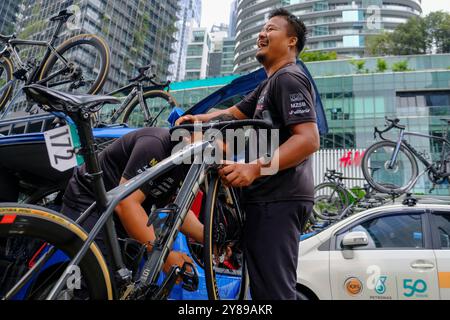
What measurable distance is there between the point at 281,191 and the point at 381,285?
8.29ft

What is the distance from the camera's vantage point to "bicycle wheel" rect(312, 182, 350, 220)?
9.56 metres

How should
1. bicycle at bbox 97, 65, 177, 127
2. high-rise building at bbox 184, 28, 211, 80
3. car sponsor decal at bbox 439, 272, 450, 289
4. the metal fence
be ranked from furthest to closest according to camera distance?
1. high-rise building at bbox 184, 28, 211, 80
2. the metal fence
3. bicycle at bbox 97, 65, 177, 127
4. car sponsor decal at bbox 439, 272, 450, 289

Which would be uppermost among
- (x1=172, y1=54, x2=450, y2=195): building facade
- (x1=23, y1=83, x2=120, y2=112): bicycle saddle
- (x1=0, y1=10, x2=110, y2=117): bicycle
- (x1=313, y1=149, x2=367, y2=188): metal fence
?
(x1=172, y1=54, x2=450, y2=195): building facade

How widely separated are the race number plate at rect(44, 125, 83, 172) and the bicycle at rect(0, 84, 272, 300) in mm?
847

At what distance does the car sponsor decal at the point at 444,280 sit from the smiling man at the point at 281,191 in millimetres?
2540

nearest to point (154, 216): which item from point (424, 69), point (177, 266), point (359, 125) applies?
point (177, 266)

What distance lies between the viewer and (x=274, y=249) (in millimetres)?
1660

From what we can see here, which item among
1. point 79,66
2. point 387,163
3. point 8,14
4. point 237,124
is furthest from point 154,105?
point 8,14

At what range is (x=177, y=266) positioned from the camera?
1626 mm

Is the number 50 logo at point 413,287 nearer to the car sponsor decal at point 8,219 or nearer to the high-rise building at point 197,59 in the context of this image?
the car sponsor decal at point 8,219

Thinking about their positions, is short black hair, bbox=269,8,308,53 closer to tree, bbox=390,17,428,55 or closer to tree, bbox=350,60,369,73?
tree, bbox=350,60,369,73

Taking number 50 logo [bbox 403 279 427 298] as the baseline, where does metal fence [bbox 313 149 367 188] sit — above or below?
above

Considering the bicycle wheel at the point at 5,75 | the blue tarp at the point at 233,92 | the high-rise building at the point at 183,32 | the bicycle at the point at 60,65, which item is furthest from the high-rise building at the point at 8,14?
the high-rise building at the point at 183,32

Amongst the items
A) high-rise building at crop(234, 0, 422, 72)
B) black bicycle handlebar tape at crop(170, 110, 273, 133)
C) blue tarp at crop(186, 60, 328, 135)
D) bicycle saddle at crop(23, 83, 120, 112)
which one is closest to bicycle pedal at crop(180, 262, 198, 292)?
black bicycle handlebar tape at crop(170, 110, 273, 133)
